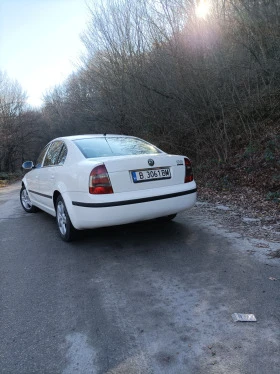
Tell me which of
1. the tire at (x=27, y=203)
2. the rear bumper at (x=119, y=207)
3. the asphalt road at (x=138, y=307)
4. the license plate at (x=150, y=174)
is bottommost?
the asphalt road at (x=138, y=307)

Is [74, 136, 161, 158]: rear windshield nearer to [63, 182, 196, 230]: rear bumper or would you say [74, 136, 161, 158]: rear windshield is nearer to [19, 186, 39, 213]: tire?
[63, 182, 196, 230]: rear bumper

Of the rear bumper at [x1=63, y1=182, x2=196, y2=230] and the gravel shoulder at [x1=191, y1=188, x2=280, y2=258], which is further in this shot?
the gravel shoulder at [x1=191, y1=188, x2=280, y2=258]

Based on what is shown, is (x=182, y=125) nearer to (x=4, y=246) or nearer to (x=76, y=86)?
(x=4, y=246)

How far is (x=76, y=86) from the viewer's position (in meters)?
22.5

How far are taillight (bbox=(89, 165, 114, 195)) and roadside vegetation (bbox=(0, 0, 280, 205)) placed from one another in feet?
12.3

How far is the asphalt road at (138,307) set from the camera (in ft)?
6.88

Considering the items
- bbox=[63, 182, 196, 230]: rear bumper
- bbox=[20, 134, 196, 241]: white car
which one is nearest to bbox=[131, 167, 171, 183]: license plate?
bbox=[20, 134, 196, 241]: white car

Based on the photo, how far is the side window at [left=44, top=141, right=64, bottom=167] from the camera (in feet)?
17.2

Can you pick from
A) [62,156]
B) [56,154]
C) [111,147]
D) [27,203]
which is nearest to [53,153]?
[56,154]

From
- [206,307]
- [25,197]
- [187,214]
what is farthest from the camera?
[25,197]

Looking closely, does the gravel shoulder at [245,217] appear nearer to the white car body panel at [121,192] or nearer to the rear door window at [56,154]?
the white car body panel at [121,192]

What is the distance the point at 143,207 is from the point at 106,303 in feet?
4.78

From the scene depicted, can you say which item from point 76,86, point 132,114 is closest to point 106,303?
point 132,114

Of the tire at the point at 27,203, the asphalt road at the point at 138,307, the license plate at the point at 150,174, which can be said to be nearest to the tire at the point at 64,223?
the asphalt road at the point at 138,307
